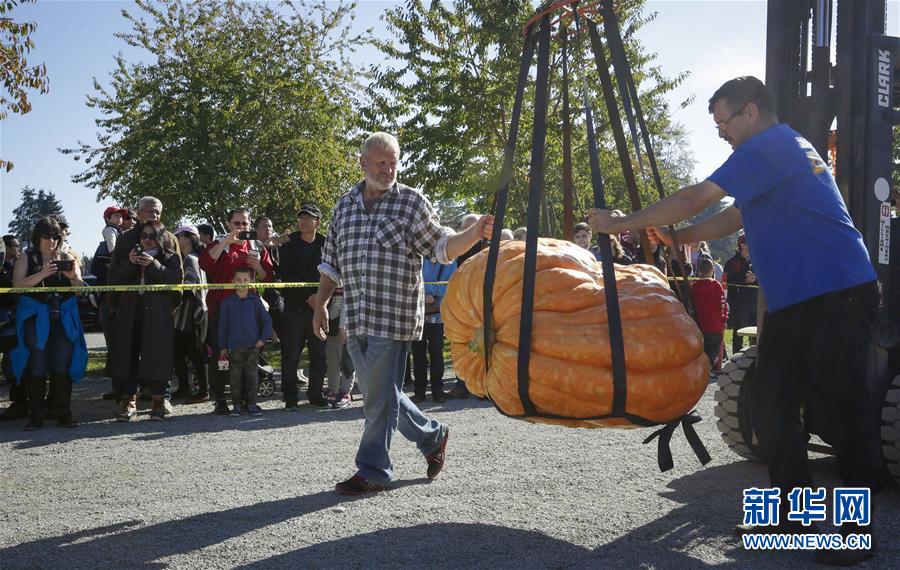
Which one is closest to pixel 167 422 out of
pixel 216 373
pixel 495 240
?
pixel 216 373

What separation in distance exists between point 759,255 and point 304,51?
2221 cm

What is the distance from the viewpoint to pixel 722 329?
1141 cm

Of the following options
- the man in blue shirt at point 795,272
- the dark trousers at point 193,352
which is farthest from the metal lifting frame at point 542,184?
the dark trousers at point 193,352

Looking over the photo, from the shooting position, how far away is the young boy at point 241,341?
338 inches

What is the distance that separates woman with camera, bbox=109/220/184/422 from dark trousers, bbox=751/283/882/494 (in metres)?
5.95

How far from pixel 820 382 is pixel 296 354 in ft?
20.5

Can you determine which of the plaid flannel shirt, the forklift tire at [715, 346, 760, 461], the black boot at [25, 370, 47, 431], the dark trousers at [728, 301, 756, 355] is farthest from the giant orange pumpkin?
the dark trousers at [728, 301, 756, 355]

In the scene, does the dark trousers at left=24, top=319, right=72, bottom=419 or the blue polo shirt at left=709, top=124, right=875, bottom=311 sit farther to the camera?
the dark trousers at left=24, top=319, right=72, bottom=419

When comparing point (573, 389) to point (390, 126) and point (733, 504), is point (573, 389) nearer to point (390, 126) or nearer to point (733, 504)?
point (733, 504)

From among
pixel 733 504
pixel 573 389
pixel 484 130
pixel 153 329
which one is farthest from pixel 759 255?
pixel 484 130

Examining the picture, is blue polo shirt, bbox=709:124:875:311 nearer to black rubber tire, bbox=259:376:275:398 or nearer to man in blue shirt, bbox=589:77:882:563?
man in blue shirt, bbox=589:77:882:563

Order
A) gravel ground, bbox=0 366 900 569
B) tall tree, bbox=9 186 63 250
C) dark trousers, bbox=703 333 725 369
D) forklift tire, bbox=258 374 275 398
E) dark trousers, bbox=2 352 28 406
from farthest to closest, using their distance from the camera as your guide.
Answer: tall tree, bbox=9 186 63 250 → dark trousers, bbox=703 333 725 369 → forklift tire, bbox=258 374 275 398 → dark trousers, bbox=2 352 28 406 → gravel ground, bbox=0 366 900 569

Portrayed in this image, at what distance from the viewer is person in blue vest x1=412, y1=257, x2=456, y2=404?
363 inches

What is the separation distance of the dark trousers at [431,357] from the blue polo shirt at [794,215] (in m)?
5.60
